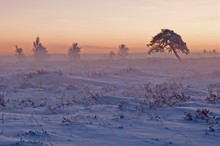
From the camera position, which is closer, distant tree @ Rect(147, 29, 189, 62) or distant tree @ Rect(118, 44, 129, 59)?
distant tree @ Rect(147, 29, 189, 62)

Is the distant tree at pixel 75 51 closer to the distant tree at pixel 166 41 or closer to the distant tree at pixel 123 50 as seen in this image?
the distant tree at pixel 123 50

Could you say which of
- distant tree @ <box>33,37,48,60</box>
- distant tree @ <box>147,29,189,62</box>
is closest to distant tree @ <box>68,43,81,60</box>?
distant tree @ <box>33,37,48,60</box>

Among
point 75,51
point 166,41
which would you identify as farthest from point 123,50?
point 166,41

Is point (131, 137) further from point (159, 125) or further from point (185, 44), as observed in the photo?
point (185, 44)

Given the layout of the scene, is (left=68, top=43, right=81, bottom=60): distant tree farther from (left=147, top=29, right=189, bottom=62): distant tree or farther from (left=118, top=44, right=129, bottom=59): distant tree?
(left=147, top=29, right=189, bottom=62): distant tree

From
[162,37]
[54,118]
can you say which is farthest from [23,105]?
[162,37]

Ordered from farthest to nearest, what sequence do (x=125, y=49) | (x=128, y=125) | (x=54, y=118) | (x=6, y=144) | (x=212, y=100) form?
1. (x=125, y=49)
2. (x=212, y=100)
3. (x=54, y=118)
4. (x=128, y=125)
5. (x=6, y=144)

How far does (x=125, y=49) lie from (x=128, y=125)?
5453 inches

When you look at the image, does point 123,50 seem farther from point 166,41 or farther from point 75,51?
point 166,41

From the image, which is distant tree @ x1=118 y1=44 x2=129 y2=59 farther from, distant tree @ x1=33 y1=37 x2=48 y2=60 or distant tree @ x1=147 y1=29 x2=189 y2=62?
distant tree @ x1=147 y1=29 x2=189 y2=62

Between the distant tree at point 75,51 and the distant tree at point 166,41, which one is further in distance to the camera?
the distant tree at point 75,51

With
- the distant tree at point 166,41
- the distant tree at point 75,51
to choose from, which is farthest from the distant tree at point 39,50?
the distant tree at point 166,41

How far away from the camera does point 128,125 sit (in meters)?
10.3

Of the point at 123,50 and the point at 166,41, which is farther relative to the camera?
the point at 123,50
